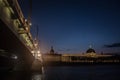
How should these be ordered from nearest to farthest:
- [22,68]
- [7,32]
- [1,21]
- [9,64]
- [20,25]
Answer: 1. [1,21]
2. [7,32]
3. [20,25]
4. [9,64]
5. [22,68]

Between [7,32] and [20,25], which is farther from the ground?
[20,25]

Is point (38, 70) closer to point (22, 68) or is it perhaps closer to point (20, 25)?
point (22, 68)

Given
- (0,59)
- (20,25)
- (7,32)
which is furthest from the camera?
(0,59)

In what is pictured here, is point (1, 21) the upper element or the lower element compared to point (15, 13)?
lower

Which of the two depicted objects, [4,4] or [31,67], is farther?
[31,67]

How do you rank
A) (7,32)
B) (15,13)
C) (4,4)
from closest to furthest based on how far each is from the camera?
(4,4) → (7,32) → (15,13)

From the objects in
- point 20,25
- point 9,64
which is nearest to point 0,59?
point 9,64

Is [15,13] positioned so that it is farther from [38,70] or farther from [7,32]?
[38,70]

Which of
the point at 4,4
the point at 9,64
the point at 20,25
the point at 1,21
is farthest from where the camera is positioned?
the point at 9,64

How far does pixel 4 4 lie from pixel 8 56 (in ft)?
82.2

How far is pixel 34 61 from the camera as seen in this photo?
6906 cm

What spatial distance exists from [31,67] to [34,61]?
6.10 ft

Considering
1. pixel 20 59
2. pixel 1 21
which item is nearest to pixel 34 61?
pixel 20 59

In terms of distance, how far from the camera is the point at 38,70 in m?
68.9
